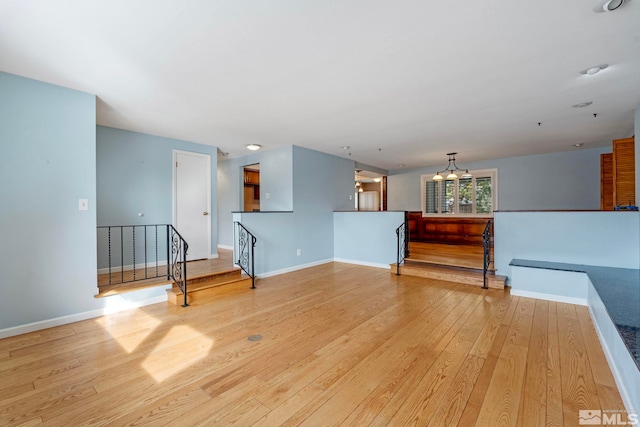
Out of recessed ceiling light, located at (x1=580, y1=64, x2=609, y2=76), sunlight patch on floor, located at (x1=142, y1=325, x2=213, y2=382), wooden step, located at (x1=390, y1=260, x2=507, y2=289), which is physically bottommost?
sunlight patch on floor, located at (x1=142, y1=325, x2=213, y2=382)

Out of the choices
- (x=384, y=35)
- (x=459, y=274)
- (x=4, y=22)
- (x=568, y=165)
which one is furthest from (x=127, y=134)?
(x=568, y=165)

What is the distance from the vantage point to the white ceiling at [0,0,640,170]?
193cm

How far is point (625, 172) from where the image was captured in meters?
3.92

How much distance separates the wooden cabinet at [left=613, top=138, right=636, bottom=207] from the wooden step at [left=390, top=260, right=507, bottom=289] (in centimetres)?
195

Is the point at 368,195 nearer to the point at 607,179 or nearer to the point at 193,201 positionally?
the point at 607,179

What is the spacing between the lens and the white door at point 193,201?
5324 mm

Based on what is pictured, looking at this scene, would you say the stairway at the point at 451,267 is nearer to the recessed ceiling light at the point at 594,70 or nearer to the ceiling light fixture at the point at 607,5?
the recessed ceiling light at the point at 594,70

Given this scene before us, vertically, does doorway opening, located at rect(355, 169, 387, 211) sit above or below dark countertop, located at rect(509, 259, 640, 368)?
above

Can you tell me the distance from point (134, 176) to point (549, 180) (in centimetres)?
907

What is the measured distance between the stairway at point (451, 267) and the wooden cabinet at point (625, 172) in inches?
76.7

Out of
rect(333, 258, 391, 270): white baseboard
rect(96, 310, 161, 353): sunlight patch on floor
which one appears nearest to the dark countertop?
rect(333, 258, 391, 270): white baseboard

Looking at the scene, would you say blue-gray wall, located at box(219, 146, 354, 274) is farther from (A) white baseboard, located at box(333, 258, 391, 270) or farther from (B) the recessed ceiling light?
(B) the recessed ceiling light

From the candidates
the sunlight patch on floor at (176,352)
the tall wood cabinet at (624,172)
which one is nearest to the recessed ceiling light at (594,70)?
the tall wood cabinet at (624,172)

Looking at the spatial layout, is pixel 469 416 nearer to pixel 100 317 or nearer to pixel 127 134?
pixel 100 317
